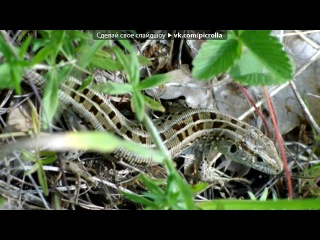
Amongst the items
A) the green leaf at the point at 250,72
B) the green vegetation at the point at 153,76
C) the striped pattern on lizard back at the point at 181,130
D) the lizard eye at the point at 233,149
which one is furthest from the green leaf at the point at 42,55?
the lizard eye at the point at 233,149

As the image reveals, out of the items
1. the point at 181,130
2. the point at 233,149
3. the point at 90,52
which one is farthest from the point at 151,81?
the point at 233,149

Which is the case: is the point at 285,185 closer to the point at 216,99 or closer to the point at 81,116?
the point at 216,99

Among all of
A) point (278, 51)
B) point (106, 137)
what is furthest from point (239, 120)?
point (106, 137)

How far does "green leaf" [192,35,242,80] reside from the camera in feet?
6.84

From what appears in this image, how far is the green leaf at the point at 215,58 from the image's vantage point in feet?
6.84

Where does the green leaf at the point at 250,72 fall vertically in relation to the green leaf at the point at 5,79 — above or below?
above

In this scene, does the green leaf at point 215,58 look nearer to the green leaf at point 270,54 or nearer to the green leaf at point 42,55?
the green leaf at point 270,54

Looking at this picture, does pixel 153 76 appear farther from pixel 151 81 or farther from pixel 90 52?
pixel 90 52

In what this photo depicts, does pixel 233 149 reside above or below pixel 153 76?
below

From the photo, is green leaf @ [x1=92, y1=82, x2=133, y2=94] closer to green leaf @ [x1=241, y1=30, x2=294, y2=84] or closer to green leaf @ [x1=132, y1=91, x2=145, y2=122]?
green leaf @ [x1=132, y1=91, x2=145, y2=122]

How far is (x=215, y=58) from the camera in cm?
213

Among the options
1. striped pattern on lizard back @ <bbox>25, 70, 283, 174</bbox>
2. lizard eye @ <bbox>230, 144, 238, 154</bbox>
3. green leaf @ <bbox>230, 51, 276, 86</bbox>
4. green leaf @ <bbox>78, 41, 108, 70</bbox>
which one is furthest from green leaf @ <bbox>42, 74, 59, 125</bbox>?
lizard eye @ <bbox>230, 144, 238, 154</bbox>

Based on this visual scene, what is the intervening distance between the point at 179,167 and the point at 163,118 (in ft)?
1.17

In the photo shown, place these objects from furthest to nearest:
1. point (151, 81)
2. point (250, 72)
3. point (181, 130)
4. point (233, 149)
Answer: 1. point (233, 149)
2. point (181, 130)
3. point (250, 72)
4. point (151, 81)
